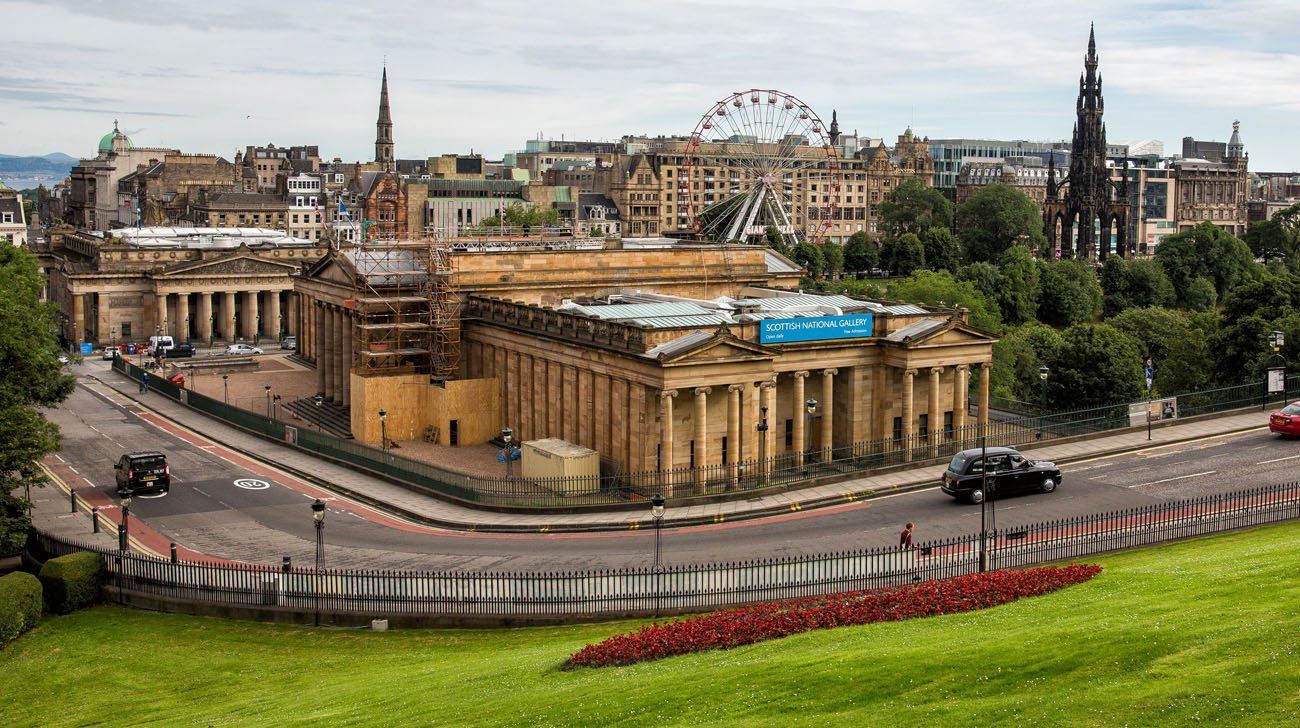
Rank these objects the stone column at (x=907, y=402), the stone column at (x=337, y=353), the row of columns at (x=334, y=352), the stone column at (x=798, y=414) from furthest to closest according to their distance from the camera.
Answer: the stone column at (x=337, y=353) → the row of columns at (x=334, y=352) → the stone column at (x=907, y=402) → the stone column at (x=798, y=414)

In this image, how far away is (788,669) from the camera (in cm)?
3022

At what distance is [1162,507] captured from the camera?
49.6 metres

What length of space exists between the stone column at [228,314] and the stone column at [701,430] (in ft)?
312

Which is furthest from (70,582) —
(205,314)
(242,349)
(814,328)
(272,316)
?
(272,316)

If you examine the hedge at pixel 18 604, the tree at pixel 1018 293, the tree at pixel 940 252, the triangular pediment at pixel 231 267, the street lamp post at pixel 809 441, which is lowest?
the hedge at pixel 18 604

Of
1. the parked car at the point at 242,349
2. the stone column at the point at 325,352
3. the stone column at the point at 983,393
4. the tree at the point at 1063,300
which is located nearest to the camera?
the stone column at the point at 983,393

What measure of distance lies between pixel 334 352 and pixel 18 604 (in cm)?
5122

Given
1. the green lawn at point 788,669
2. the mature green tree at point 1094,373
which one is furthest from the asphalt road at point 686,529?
the mature green tree at point 1094,373

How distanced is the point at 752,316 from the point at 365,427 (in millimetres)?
26622

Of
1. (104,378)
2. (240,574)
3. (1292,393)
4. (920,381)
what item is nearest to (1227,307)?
(1292,393)

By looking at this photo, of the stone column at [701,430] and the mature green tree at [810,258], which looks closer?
the stone column at [701,430]

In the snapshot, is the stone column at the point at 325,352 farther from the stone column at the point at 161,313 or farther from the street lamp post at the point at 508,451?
the stone column at the point at 161,313

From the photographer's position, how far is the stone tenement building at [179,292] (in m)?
140

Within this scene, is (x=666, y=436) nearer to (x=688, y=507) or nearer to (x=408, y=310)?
(x=688, y=507)
